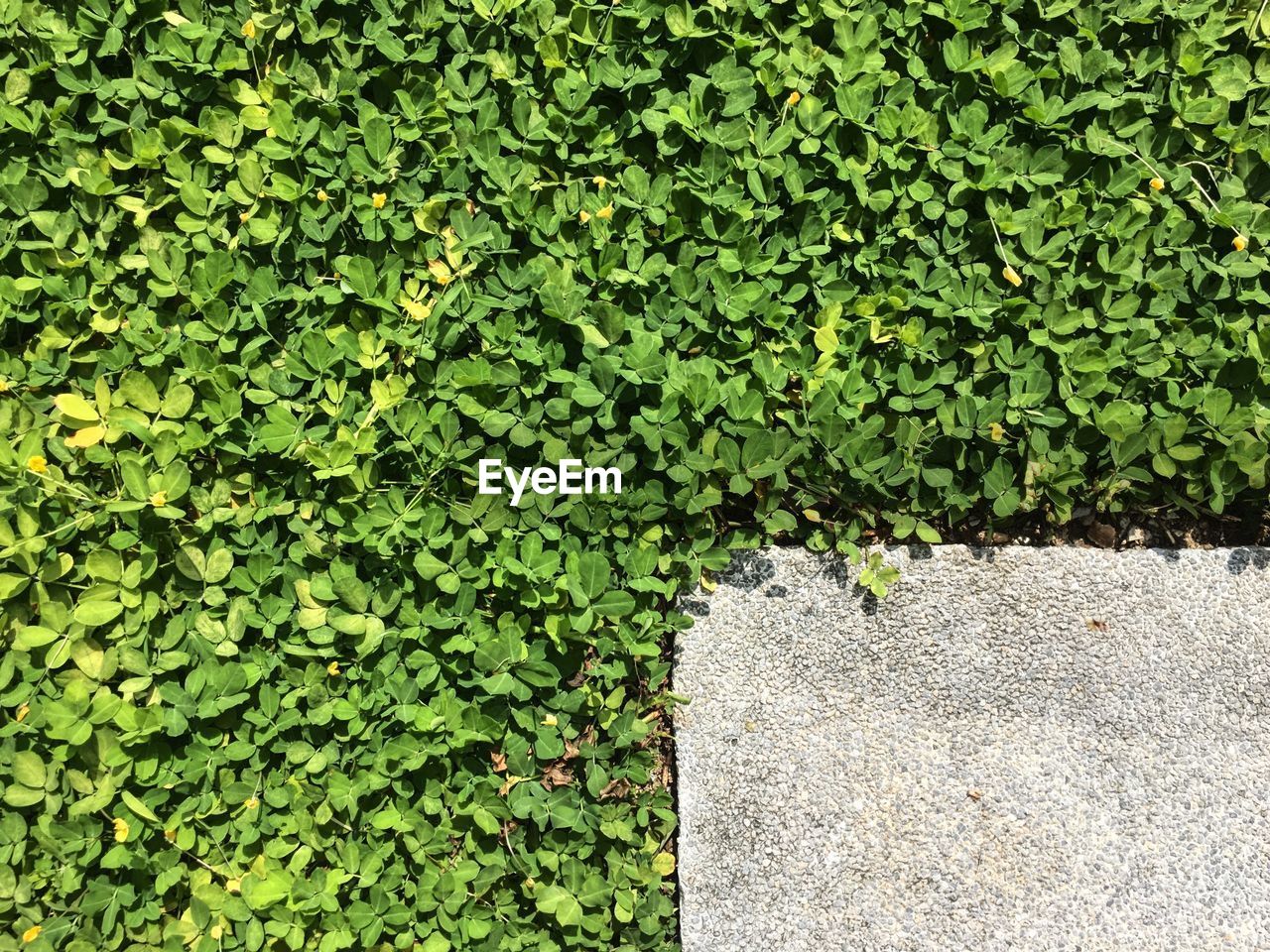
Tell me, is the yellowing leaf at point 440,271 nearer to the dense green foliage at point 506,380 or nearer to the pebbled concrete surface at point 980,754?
the dense green foliage at point 506,380

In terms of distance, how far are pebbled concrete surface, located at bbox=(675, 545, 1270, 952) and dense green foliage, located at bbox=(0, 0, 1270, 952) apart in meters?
0.13

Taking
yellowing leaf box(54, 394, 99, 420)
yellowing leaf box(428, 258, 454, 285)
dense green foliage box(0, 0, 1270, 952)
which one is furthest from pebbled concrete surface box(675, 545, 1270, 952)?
yellowing leaf box(54, 394, 99, 420)

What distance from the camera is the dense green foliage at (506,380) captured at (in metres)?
1.94

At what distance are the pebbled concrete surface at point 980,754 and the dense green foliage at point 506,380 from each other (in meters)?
0.13

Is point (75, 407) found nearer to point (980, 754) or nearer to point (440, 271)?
point (440, 271)

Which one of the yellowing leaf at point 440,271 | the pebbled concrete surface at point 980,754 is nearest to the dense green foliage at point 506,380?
the yellowing leaf at point 440,271

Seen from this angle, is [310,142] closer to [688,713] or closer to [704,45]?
[704,45]

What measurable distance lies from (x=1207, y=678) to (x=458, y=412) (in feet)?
5.90

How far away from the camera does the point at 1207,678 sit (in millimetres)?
1974

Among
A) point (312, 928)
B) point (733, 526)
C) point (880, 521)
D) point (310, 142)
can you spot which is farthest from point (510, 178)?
point (312, 928)

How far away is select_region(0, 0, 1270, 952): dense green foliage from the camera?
194 centimetres

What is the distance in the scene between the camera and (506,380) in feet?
6.49

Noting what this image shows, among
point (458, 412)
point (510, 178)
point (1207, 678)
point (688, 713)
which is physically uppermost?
point (510, 178)

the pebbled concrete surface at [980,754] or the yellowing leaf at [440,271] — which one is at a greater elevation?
the yellowing leaf at [440,271]
